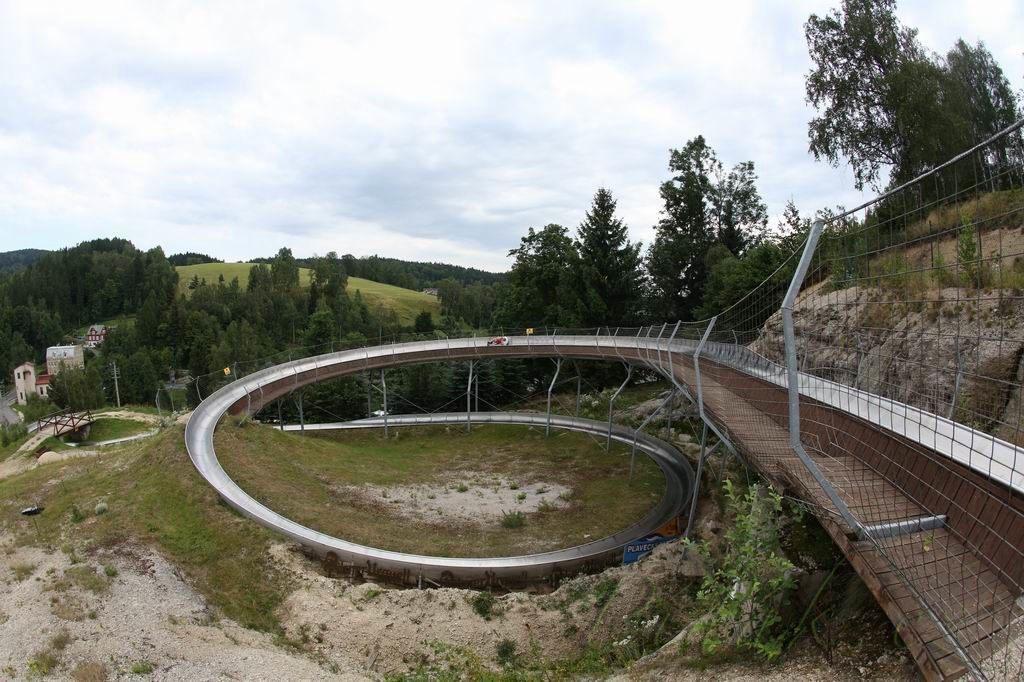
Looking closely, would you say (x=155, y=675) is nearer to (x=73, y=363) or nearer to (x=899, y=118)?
(x=899, y=118)

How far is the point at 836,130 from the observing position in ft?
82.7

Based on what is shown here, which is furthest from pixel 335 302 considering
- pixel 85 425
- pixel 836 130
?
pixel 836 130

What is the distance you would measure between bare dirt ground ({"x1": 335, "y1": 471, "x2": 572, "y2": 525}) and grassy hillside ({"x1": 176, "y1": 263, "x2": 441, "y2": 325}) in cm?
10152

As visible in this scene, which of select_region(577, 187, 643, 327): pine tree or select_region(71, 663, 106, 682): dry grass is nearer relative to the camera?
select_region(71, 663, 106, 682): dry grass

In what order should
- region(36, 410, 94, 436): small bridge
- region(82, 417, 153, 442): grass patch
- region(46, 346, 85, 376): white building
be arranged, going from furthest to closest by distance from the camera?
1. region(46, 346, 85, 376): white building
2. region(82, 417, 153, 442): grass patch
3. region(36, 410, 94, 436): small bridge

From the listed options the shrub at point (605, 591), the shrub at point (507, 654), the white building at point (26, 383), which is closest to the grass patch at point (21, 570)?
the shrub at point (507, 654)

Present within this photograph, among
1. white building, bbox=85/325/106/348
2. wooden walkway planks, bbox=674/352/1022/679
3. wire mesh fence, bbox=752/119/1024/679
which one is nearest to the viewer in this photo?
wooden walkway planks, bbox=674/352/1022/679

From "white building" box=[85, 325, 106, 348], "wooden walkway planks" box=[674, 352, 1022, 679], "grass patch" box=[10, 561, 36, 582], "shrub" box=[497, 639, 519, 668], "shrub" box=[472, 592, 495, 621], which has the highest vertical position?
"white building" box=[85, 325, 106, 348]

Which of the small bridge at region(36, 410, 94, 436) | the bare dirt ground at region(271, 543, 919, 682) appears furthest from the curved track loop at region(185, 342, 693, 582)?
the small bridge at region(36, 410, 94, 436)

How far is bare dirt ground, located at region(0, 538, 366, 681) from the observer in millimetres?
9203

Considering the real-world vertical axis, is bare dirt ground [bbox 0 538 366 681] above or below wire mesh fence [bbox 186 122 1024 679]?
below

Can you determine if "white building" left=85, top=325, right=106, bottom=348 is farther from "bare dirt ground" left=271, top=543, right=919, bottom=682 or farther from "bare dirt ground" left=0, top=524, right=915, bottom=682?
"bare dirt ground" left=271, top=543, right=919, bottom=682

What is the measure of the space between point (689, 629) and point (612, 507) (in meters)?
11.7

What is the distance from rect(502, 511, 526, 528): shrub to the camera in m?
17.3
